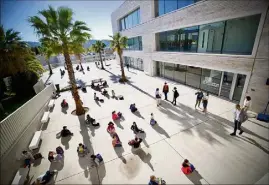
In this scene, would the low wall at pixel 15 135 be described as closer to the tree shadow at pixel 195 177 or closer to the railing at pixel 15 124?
the railing at pixel 15 124

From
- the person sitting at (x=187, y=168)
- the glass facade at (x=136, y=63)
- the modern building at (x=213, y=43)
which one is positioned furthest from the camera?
the glass facade at (x=136, y=63)

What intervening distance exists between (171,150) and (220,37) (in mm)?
11605

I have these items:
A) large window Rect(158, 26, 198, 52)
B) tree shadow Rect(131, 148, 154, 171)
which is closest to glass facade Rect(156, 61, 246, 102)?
large window Rect(158, 26, 198, 52)

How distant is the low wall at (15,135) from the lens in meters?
6.52

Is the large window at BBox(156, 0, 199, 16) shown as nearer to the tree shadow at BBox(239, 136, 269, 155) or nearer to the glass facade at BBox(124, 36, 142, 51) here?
the glass facade at BBox(124, 36, 142, 51)

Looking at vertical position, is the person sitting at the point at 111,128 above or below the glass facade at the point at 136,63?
below

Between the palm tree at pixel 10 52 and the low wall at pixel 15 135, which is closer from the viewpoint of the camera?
the low wall at pixel 15 135

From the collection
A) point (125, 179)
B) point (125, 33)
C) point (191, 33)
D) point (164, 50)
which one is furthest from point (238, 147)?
point (125, 33)

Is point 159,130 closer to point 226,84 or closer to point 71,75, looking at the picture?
point 71,75

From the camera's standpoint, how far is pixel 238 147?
24.3 feet

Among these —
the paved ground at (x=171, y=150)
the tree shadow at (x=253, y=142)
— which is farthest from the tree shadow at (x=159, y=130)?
the tree shadow at (x=253, y=142)

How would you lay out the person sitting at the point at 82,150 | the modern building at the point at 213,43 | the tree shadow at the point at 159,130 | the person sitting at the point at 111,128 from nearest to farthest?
the person sitting at the point at 82,150
the tree shadow at the point at 159,130
the person sitting at the point at 111,128
the modern building at the point at 213,43

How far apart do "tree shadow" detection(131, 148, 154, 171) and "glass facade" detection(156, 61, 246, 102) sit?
34.9 feet

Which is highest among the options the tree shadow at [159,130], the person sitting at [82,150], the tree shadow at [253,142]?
the person sitting at [82,150]
